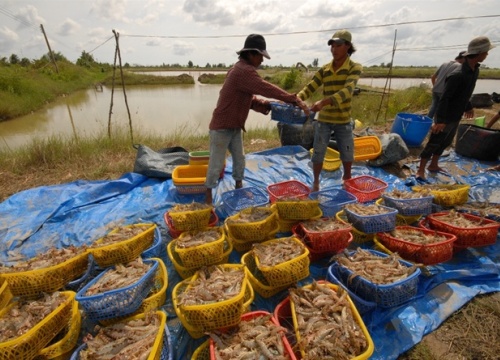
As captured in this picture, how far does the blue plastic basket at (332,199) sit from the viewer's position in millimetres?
3633

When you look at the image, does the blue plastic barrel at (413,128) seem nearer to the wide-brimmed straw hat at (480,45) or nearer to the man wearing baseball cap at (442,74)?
the man wearing baseball cap at (442,74)

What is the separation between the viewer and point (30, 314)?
2061 millimetres

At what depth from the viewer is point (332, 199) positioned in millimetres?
3953

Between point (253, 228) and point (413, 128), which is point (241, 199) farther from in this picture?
point (413, 128)

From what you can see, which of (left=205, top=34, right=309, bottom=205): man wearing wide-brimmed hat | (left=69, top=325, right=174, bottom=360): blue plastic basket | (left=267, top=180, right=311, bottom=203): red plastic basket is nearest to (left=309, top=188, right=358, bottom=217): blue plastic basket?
(left=267, top=180, right=311, bottom=203): red plastic basket

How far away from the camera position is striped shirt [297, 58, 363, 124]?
374cm

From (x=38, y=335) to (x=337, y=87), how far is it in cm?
420

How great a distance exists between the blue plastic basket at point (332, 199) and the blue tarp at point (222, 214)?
2.69ft

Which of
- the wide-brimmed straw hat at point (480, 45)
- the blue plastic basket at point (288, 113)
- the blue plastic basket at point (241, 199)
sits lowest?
the blue plastic basket at point (241, 199)

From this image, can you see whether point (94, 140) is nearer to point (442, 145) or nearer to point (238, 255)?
point (238, 255)

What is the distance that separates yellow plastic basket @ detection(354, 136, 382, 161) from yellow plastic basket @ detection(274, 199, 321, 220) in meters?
2.89

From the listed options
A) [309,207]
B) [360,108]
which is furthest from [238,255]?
[360,108]

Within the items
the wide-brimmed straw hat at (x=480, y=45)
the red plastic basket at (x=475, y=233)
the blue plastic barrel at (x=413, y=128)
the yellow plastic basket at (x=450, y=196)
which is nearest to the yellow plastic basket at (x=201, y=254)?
the red plastic basket at (x=475, y=233)

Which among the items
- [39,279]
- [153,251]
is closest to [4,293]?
[39,279]
